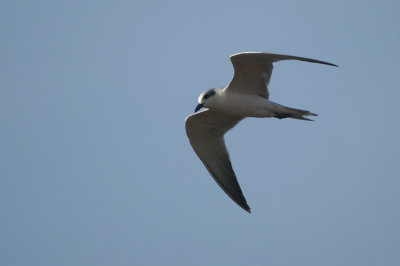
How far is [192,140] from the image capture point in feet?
38.9

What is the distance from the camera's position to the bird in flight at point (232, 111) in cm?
1015

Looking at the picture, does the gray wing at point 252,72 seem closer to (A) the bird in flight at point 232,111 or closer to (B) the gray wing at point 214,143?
(A) the bird in flight at point 232,111

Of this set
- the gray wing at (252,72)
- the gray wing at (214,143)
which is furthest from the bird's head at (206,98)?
the gray wing at (214,143)

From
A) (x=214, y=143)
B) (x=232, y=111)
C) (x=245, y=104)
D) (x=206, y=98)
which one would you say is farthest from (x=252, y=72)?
(x=214, y=143)

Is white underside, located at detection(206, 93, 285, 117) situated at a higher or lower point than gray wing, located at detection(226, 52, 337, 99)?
lower

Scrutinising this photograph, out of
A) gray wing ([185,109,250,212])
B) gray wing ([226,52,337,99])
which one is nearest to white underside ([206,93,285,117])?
gray wing ([226,52,337,99])

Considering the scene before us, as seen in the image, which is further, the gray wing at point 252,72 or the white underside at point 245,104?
the white underside at point 245,104

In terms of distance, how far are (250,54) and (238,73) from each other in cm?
69

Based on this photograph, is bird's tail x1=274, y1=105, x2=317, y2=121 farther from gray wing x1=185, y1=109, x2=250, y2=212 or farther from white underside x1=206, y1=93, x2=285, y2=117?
gray wing x1=185, y1=109, x2=250, y2=212

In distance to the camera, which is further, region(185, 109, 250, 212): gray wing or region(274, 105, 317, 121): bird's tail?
region(185, 109, 250, 212): gray wing

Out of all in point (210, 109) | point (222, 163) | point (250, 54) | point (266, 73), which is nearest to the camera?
point (250, 54)

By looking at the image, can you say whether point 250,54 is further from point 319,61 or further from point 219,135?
point 219,135

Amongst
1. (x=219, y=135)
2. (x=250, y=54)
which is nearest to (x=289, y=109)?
(x=250, y=54)

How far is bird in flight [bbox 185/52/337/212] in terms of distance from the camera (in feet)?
33.3
